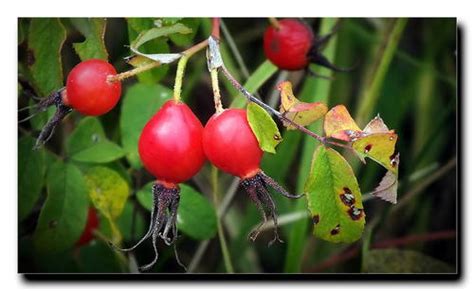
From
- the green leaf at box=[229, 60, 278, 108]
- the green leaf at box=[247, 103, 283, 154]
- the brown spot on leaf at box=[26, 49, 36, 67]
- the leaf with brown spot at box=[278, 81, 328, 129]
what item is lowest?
the green leaf at box=[247, 103, 283, 154]

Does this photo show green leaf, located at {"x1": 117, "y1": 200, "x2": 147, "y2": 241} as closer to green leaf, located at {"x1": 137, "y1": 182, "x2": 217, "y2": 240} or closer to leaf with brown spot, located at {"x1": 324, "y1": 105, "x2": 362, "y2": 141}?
green leaf, located at {"x1": 137, "y1": 182, "x2": 217, "y2": 240}

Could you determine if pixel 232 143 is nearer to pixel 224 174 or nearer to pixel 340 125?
pixel 340 125

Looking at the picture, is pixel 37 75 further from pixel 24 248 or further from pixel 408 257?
pixel 408 257

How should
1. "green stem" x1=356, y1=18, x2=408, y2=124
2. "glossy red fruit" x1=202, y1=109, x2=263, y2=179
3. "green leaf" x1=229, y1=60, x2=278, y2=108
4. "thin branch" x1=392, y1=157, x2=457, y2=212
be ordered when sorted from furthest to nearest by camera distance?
"thin branch" x1=392, y1=157, x2=457, y2=212 < "green stem" x1=356, y1=18, x2=408, y2=124 < "green leaf" x1=229, y1=60, x2=278, y2=108 < "glossy red fruit" x1=202, y1=109, x2=263, y2=179

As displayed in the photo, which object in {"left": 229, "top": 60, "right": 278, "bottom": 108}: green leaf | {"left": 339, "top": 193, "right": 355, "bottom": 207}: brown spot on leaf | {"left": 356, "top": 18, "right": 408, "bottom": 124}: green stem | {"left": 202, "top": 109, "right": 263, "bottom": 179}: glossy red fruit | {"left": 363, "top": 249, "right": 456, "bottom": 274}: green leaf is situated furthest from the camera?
{"left": 356, "top": 18, "right": 408, "bottom": 124}: green stem

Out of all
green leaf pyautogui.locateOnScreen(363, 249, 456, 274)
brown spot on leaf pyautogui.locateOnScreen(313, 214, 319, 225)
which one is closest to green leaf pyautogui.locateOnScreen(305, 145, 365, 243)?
brown spot on leaf pyautogui.locateOnScreen(313, 214, 319, 225)

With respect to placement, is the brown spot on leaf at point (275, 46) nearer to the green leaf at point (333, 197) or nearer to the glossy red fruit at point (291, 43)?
the glossy red fruit at point (291, 43)

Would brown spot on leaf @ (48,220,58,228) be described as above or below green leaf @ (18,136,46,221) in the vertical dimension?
below
